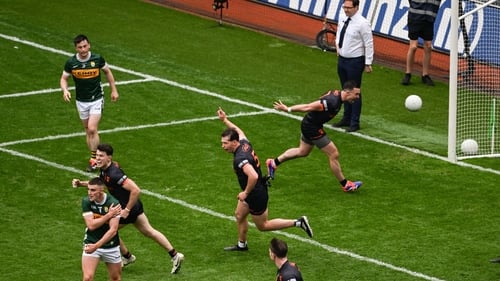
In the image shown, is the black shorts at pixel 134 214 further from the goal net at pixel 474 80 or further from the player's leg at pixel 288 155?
the goal net at pixel 474 80

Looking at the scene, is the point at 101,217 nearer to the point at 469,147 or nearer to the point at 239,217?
the point at 239,217

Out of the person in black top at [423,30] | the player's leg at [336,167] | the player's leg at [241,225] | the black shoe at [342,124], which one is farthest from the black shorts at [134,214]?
the person in black top at [423,30]

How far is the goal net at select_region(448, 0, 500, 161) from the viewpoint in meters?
23.4

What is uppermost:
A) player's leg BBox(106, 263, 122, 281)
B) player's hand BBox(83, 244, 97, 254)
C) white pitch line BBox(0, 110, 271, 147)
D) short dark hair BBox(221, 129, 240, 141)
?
short dark hair BBox(221, 129, 240, 141)

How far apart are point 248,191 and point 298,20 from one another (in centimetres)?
1474

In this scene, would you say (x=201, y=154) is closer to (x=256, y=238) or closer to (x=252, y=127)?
(x=252, y=127)

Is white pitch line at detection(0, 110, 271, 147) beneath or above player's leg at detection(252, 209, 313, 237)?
beneath

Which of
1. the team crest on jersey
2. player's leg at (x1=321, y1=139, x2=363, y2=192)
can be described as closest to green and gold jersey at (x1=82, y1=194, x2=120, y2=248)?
the team crest on jersey

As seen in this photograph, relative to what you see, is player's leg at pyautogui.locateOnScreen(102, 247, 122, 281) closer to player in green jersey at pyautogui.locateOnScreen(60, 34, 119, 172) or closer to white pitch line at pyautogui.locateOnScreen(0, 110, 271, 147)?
player in green jersey at pyautogui.locateOnScreen(60, 34, 119, 172)

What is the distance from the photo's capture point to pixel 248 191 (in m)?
18.0

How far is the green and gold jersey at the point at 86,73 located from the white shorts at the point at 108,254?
19.2 ft

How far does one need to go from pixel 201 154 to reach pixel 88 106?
7.89 ft

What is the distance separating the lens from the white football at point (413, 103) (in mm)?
24984

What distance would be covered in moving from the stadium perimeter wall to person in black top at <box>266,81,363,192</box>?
24.4ft
